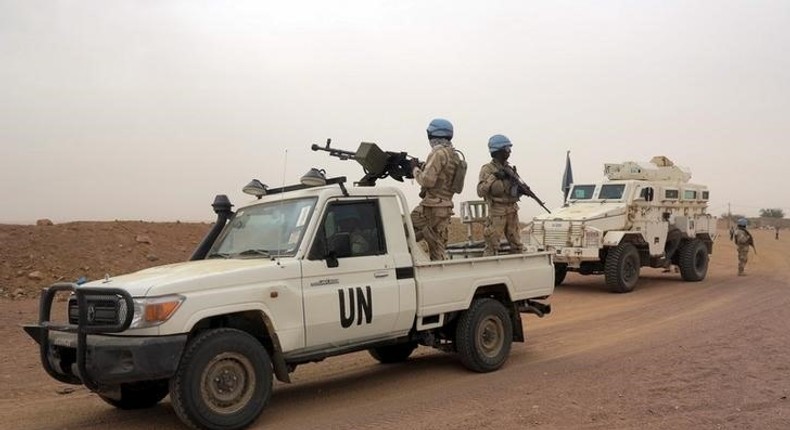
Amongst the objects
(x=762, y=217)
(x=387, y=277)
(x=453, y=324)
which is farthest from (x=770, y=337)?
(x=762, y=217)

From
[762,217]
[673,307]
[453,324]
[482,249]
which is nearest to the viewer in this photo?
[453,324]

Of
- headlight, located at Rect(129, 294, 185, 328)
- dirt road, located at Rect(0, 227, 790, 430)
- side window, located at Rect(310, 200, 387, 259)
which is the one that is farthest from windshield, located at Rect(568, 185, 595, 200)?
headlight, located at Rect(129, 294, 185, 328)

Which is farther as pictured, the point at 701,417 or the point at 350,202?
the point at 350,202

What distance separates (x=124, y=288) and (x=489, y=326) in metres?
3.94

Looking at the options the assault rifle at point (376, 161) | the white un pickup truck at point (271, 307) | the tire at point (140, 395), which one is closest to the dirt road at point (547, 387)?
the tire at point (140, 395)

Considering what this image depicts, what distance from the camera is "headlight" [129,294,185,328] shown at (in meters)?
5.10

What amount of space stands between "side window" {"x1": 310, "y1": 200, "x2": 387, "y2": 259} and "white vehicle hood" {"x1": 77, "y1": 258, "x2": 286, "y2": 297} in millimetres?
520

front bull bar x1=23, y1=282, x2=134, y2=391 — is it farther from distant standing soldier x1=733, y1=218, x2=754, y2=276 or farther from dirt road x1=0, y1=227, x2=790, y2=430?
distant standing soldier x1=733, y1=218, x2=754, y2=276

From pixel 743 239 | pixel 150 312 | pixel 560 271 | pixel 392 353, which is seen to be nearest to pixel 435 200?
pixel 392 353

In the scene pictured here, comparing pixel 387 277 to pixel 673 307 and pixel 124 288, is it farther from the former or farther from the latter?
pixel 673 307

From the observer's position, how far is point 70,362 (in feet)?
18.1

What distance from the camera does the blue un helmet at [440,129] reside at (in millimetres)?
7832

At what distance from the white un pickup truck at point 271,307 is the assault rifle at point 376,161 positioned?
69 centimetres

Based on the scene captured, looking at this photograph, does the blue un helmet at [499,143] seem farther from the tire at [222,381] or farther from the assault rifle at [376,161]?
the tire at [222,381]
